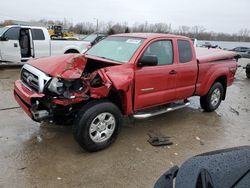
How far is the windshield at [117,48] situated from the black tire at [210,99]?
2485 millimetres

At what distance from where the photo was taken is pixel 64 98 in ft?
12.9

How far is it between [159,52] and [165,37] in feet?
1.24

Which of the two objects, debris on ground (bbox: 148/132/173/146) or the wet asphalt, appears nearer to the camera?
the wet asphalt

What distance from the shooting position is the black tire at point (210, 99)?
6.54m

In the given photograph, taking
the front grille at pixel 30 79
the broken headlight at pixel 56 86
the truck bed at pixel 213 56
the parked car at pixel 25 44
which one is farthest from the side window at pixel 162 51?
the parked car at pixel 25 44

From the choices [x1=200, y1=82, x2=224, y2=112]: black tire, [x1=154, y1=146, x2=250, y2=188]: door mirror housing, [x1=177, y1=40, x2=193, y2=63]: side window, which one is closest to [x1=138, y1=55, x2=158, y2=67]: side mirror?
[x1=177, y1=40, x2=193, y2=63]: side window

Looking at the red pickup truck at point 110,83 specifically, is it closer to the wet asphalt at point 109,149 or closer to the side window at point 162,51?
the side window at point 162,51

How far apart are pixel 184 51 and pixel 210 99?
62.7 inches

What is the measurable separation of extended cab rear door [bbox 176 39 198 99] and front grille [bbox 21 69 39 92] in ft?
8.75

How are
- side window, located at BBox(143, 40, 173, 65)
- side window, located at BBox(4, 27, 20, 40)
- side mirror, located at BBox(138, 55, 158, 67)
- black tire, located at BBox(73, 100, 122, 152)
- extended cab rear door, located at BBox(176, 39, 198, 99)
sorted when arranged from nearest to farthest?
black tire, located at BBox(73, 100, 122, 152) → side mirror, located at BBox(138, 55, 158, 67) → side window, located at BBox(143, 40, 173, 65) → extended cab rear door, located at BBox(176, 39, 198, 99) → side window, located at BBox(4, 27, 20, 40)

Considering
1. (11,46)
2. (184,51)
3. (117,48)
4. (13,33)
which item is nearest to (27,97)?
(117,48)

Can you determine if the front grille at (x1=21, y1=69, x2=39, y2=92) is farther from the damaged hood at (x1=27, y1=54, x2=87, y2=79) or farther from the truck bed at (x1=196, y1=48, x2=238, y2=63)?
the truck bed at (x1=196, y1=48, x2=238, y2=63)

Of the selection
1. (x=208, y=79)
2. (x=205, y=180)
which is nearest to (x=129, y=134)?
(x=208, y=79)

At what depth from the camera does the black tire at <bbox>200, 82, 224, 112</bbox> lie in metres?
6.54
